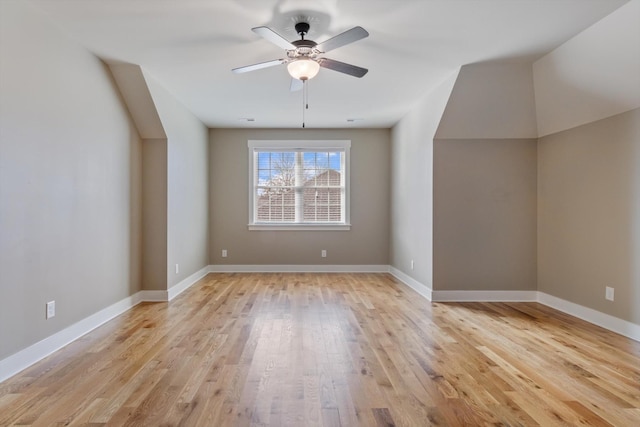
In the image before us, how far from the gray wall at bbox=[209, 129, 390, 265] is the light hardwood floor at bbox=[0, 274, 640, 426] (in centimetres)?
243

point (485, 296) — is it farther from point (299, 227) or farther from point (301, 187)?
point (301, 187)

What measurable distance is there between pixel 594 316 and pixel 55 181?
197 inches

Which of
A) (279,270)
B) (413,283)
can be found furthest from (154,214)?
(413,283)

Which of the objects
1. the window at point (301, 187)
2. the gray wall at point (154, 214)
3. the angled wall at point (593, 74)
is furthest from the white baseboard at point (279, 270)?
the angled wall at point (593, 74)

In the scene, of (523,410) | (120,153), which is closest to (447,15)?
(523,410)

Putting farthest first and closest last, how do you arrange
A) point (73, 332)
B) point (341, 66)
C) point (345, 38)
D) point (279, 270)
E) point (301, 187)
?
point (301, 187) < point (279, 270) < point (73, 332) < point (341, 66) < point (345, 38)

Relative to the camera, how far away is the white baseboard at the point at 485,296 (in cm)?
444

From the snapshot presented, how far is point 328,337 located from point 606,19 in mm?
3296

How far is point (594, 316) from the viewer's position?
140 inches

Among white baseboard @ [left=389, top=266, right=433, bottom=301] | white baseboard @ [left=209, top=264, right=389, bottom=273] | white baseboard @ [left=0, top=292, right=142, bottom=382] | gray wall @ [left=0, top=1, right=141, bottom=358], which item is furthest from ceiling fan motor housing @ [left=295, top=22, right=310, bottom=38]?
white baseboard @ [left=209, top=264, right=389, bottom=273]

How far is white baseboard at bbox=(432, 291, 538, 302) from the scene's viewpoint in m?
4.44

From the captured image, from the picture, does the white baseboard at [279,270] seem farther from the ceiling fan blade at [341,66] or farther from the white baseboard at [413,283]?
the ceiling fan blade at [341,66]

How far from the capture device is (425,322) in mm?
3582

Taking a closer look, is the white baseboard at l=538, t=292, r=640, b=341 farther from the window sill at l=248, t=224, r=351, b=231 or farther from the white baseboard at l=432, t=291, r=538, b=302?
the window sill at l=248, t=224, r=351, b=231
